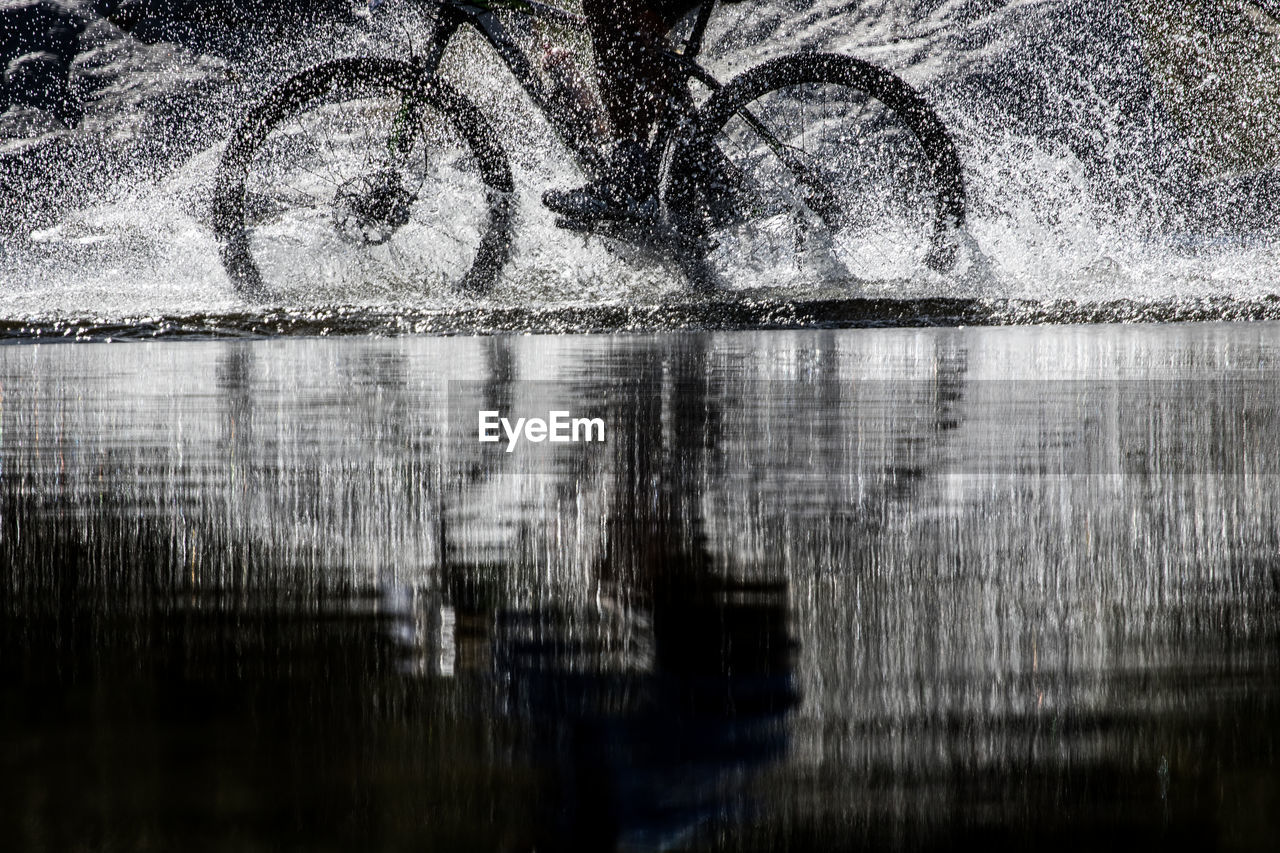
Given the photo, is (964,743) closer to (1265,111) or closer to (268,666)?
(268,666)

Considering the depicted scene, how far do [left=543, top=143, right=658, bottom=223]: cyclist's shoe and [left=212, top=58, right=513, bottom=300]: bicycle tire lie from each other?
1.67ft

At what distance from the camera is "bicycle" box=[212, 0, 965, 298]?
432 centimetres

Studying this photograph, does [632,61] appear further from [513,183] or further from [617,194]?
[513,183]

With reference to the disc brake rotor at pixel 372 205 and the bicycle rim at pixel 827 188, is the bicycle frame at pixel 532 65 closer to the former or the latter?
the bicycle rim at pixel 827 188

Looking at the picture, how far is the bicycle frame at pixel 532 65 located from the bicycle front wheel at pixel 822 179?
11 cm

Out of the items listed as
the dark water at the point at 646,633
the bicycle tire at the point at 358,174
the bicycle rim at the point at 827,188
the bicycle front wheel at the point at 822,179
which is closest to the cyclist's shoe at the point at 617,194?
the bicycle front wheel at the point at 822,179

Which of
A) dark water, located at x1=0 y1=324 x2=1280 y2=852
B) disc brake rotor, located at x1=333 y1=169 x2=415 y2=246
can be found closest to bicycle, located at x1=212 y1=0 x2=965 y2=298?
disc brake rotor, located at x1=333 y1=169 x2=415 y2=246

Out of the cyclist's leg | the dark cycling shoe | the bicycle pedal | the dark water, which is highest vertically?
the cyclist's leg

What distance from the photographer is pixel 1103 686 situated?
826 millimetres

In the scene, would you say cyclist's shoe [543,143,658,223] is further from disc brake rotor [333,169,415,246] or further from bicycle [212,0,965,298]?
disc brake rotor [333,169,415,246]

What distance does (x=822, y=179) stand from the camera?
453 cm

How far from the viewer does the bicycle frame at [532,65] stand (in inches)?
167

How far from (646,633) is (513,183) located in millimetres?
3764

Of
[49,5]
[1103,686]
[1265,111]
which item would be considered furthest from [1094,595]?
Result: [49,5]
